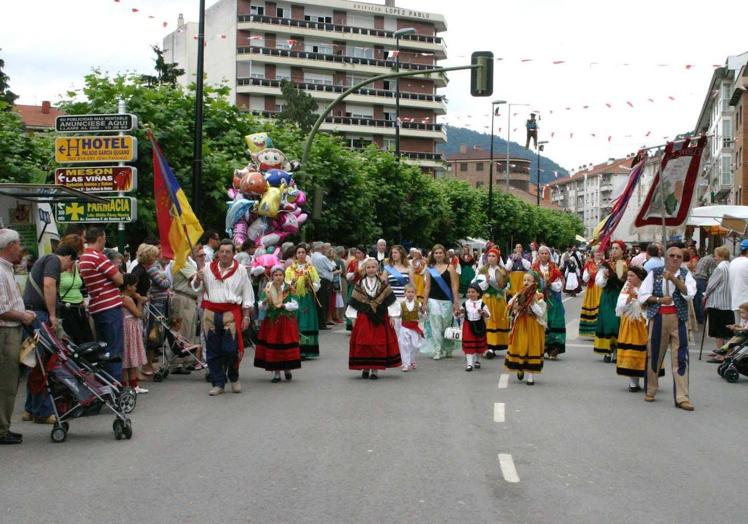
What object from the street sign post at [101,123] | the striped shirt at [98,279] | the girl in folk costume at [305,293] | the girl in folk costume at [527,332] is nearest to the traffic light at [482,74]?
the girl in folk costume at [305,293]

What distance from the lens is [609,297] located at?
16609mm

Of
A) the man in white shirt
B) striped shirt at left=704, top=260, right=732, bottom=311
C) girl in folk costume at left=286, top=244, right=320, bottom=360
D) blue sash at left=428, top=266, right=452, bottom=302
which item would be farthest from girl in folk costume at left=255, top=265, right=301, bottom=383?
striped shirt at left=704, top=260, right=732, bottom=311

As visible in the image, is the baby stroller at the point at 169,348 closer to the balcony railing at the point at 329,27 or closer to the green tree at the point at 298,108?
the green tree at the point at 298,108

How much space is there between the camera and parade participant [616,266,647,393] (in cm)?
1316

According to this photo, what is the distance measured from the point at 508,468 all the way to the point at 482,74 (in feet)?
49.9

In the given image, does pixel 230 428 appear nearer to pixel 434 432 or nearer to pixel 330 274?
pixel 434 432

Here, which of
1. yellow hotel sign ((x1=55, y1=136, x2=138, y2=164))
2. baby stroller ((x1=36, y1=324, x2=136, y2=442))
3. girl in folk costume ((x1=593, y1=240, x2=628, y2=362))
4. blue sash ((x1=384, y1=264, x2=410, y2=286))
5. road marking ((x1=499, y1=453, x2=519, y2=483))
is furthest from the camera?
yellow hotel sign ((x1=55, y1=136, x2=138, y2=164))

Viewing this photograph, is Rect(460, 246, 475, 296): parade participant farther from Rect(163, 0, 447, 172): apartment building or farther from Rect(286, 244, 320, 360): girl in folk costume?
Rect(163, 0, 447, 172): apartment building

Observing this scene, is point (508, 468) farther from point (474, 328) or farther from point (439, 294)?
point (439, 294)

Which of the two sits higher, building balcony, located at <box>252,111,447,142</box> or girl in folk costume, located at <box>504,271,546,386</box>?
building balcony, located at <box>252,111,447,142</box>

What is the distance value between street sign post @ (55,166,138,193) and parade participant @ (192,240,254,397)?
16.2ft

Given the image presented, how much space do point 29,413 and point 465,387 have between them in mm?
5360

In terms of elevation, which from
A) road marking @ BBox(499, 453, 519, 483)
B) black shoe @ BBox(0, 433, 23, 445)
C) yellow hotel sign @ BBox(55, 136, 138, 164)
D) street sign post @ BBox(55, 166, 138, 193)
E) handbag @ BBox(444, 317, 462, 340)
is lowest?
black shoe @ BBox(0, 433, 23, 445)

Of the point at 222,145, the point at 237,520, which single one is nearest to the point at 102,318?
the point at 237,520
